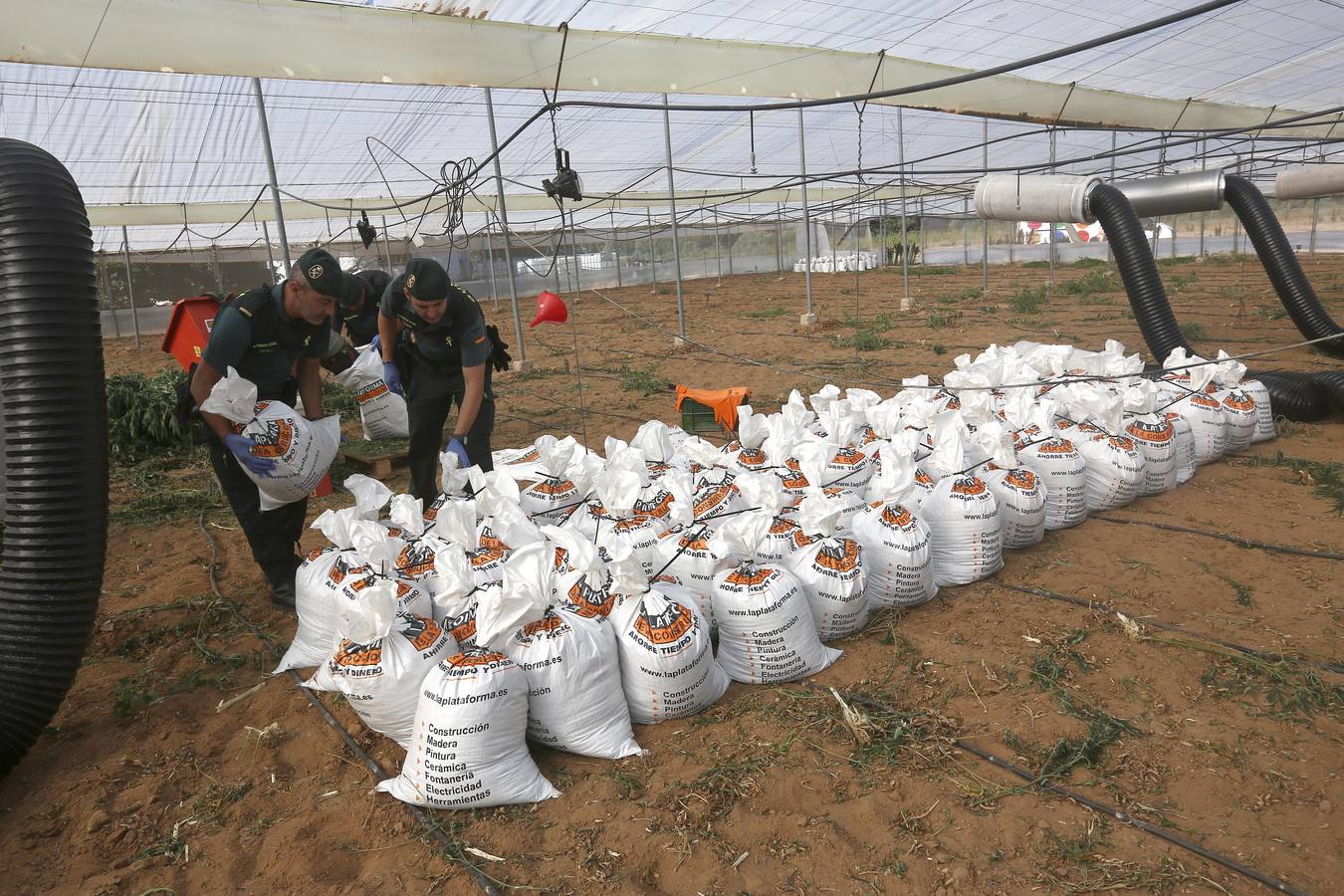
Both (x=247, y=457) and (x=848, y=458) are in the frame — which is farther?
(x=848, y=458)

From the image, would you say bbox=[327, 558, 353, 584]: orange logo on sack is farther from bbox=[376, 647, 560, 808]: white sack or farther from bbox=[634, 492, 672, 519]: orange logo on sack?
A: bbox=[634, 492, 672, 519]: orange logo on sack

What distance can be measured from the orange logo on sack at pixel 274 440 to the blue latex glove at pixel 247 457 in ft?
0.05

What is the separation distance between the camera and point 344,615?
215cm

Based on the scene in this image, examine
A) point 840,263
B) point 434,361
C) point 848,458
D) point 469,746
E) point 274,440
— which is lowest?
point 469,746

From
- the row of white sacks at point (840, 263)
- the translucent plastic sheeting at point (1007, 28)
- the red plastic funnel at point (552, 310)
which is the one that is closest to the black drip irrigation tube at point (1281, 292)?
the translucent plastic sheeting at point (1007, 28)

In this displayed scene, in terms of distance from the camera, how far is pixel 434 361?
376cm

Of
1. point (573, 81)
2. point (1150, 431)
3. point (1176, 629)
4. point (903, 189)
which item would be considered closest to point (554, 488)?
point (1176, 629)

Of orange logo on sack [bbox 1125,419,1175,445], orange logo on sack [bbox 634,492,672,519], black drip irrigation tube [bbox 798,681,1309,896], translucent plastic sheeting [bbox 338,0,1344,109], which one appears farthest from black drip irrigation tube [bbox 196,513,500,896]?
translucent plastic sheeting [bbox 338,0,1344,109]

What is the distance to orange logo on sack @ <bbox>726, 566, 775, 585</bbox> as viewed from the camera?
2.45m

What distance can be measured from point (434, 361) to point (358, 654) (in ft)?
6.26

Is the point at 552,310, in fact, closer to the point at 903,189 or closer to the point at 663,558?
the point at 663,558

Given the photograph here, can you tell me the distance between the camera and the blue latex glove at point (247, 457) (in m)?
2.84

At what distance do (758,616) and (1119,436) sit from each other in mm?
2462

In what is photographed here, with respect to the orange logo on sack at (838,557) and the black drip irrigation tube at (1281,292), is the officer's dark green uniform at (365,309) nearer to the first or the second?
the orange logo on sack at (838,557)
